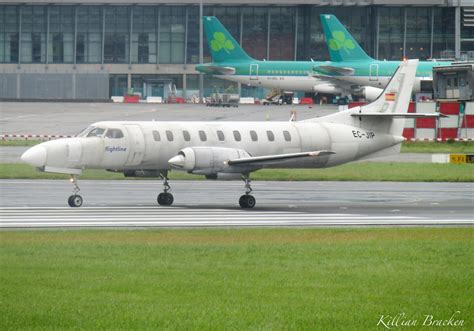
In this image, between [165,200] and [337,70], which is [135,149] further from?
Result: [337,70]

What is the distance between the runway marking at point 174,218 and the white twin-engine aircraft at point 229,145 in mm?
1322

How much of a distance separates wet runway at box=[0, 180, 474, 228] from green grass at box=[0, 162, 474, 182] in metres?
1.24

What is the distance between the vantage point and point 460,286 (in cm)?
1380

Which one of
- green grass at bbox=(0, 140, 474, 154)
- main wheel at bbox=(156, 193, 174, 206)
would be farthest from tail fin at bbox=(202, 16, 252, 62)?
main wheel at bbox=(156, 193, 174, 206)

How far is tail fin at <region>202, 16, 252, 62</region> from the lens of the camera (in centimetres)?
8669

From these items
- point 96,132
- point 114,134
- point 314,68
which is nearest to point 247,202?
point 114,134

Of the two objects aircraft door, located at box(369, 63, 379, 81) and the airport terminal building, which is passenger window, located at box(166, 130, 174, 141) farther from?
the airport terminal building

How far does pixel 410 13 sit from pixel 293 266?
95.0 m

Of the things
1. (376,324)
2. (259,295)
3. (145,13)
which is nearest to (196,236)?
(259,295)

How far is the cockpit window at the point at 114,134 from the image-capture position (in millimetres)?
26391

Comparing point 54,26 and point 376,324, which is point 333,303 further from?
point 54,26

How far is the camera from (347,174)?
37.1 m

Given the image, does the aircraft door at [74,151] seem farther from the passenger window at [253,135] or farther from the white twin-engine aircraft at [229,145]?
the passenger window at [253,135]

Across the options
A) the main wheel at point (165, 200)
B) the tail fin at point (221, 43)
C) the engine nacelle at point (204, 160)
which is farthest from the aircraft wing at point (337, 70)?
the main wheel at point (165, 200)
